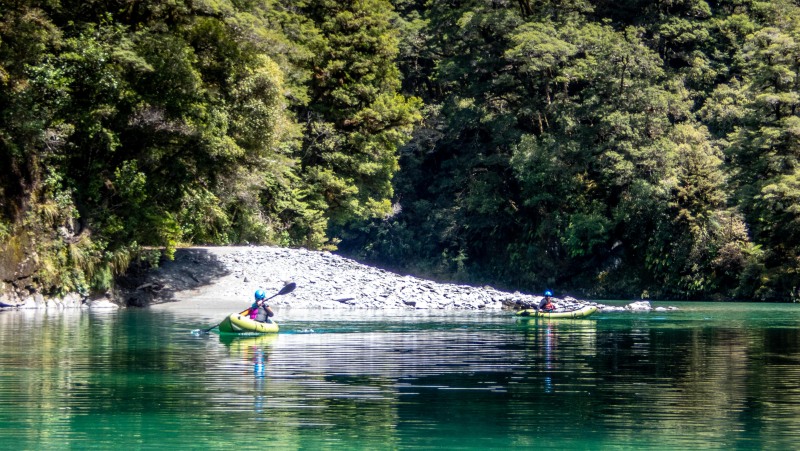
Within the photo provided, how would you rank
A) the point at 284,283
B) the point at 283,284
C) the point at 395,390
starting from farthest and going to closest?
the point at 284,283 < the point at 283,284 < the point at 395,390

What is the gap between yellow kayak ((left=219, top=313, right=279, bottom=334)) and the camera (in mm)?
23578

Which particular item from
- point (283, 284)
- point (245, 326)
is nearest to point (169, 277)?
point (283, 284)

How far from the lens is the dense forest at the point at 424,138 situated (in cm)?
3409

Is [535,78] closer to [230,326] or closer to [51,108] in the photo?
[51,108]

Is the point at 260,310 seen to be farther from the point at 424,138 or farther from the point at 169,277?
the point at 424,138

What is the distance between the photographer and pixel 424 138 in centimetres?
6531

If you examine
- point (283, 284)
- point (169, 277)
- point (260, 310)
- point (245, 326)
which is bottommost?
point (245, 326)

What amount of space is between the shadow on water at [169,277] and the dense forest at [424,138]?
1421 mm

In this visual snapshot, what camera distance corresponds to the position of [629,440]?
33.5 feet

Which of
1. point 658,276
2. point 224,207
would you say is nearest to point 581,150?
point 658,276

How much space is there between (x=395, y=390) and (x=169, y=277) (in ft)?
90.4

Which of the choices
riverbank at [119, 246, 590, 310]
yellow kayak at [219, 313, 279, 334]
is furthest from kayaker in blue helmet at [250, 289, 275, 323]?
riverbank at [119, 246, 590, 310]

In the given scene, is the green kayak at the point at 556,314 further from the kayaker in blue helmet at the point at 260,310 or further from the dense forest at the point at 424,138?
the dense forest at the point at 424,138

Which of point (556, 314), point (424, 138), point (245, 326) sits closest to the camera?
point (245, 326)
